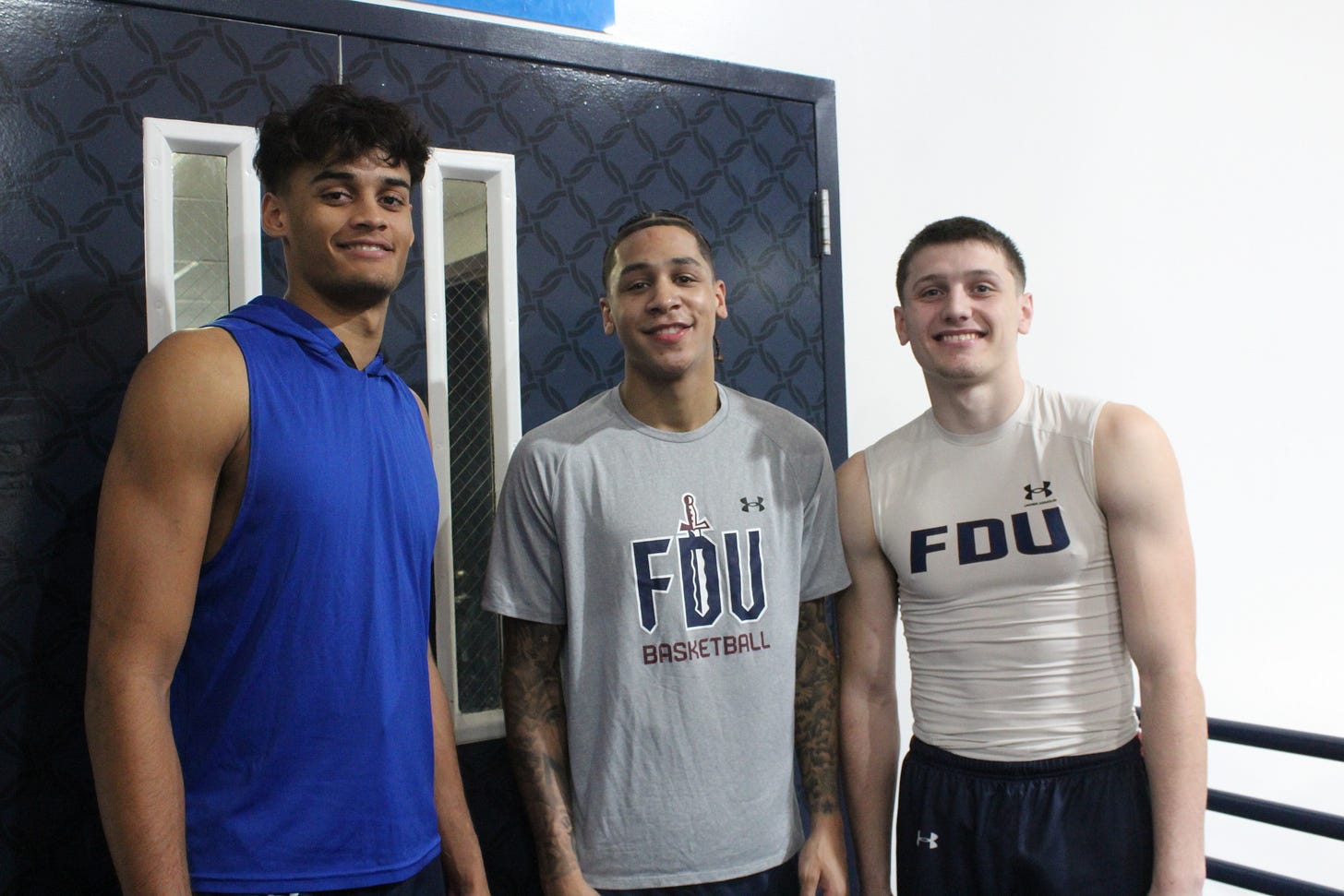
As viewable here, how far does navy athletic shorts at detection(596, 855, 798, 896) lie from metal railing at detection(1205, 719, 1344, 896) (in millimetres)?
755

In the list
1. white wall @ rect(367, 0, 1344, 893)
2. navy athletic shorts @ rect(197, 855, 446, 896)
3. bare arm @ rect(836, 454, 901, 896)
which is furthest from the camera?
white wall @ rect(367, 0, 1344, 893)

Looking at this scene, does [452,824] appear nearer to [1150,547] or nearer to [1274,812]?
[1150,547]

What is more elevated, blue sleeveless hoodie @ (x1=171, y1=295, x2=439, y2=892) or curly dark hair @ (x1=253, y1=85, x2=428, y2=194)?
curly dark hair @ (x1=253, y1=85, x2=428, y2=194)

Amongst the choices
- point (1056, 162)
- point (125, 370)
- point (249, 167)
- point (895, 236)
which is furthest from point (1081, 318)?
point (125, 370)

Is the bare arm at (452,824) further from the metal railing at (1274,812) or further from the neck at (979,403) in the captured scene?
the metal railing at (1274,812)

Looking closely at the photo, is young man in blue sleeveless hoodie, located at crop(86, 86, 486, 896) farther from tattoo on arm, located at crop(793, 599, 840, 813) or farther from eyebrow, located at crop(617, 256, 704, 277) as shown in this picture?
tattoo on arm, located at crop(793, 599, 840, 813)

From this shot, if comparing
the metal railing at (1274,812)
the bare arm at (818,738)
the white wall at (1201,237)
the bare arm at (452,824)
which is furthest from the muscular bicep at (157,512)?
the metal railing at (1274,812)

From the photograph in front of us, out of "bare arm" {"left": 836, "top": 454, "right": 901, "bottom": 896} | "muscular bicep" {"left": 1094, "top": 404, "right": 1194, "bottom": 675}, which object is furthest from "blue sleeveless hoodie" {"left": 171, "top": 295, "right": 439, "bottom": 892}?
"muscular bicep" {"left": 1094, "top": 404, "right": 1194, "bottom": 675}

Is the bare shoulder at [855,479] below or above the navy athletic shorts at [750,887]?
above

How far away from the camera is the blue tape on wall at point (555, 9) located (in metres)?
1.88

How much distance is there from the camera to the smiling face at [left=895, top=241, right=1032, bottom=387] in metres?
1.63

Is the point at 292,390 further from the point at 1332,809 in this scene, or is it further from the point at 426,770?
the point at 1332,809

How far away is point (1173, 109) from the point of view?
268cm

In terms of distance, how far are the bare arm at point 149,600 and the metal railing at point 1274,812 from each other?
162cm
